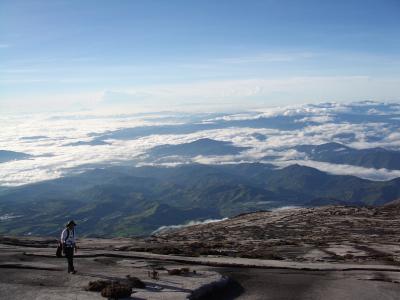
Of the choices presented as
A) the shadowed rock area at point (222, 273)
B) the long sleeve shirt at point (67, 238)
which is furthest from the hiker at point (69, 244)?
the shadowed rock area at point (222, 273)

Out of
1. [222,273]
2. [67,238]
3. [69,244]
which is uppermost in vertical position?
[67,238]

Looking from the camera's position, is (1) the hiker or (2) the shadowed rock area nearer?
(2) the shadowed rock area

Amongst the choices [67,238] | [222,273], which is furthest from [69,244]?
[222,273]

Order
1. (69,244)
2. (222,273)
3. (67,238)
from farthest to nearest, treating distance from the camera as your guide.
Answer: (222,273) → (67,238) → (69,244)

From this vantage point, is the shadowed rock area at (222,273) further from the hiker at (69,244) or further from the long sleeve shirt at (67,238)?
the long sleeve shirt at (67,238)

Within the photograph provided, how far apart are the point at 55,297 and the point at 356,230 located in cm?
5954

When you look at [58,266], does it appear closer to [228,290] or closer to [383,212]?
[228,290]

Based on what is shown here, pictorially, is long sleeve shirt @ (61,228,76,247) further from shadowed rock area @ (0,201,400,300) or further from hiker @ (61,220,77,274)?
shadowed rock area @ (0,201,400,300)

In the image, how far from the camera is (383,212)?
96.4 m

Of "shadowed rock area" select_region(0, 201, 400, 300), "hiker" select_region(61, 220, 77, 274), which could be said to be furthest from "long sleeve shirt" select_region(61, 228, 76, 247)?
"shadowed rock area" select_region(0, 201, 400, 300)

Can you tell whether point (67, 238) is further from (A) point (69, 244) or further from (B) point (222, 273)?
(B) point (222, 273)

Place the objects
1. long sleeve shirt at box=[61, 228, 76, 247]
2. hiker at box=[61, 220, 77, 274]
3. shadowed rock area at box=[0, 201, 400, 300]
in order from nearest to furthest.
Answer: shadowed rock area at box=[0, 201, 400, 300], hiker at box=[61, 220, 77, 274], long sleeve shirt at box=[61, 228, 76, 247]

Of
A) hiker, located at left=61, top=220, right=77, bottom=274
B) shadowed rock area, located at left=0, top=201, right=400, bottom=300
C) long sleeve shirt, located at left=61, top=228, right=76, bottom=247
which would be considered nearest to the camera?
shadowed rock area, located at left=0, top=201, right=400, bottom=300

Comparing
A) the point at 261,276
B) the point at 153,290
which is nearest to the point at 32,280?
the point at 153,290
